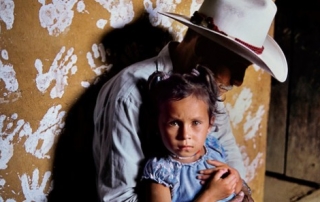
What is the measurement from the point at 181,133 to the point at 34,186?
1.95 ft

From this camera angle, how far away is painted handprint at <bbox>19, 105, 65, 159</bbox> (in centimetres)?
185

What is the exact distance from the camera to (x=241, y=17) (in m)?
1.79

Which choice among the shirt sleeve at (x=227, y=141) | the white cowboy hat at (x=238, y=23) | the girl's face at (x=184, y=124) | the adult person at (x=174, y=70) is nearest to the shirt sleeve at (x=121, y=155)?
the adult person at (x=174, y=70)

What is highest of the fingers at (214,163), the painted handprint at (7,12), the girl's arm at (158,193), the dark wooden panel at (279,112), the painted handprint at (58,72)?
the painted handprint at (7,12)

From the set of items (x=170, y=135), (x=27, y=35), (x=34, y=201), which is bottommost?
(x=34, y=201)

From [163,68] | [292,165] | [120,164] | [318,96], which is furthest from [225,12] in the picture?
[292,165]

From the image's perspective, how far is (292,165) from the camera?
13.2ft

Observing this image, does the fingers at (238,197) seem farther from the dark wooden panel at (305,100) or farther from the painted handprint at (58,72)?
the dark wooden panel at (305,100)

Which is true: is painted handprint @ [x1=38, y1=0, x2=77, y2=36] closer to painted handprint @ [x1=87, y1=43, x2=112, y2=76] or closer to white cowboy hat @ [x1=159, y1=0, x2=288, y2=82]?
painted handprint @ [x1=87, y1=43, x2=112, y2=76]

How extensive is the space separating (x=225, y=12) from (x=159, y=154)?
19.2 inches

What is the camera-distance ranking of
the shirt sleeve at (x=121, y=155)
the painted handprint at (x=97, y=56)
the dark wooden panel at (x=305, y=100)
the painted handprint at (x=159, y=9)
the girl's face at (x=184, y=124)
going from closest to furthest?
1. the girl's face at (x=184, y=124)
2. the shirt sleeve at (x=121, y=155)
3. the painted handprint at (x=97, y=56)
4. the painted handprint at (x=159, y=9)
5. the dark wooden panel at (x=305, y=100)

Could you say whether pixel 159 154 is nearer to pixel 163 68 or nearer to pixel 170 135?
pixel 170 135

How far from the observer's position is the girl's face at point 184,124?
159 cm

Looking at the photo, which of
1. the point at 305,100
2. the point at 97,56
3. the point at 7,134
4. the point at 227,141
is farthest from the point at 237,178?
the point at 305,100
